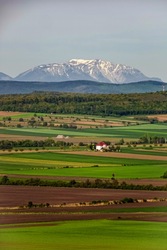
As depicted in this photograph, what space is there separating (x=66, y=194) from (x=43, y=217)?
15.5ft

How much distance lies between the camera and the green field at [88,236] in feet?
64.7

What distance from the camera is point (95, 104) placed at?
80.9 metres

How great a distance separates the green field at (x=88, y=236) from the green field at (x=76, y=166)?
11506 millimetres

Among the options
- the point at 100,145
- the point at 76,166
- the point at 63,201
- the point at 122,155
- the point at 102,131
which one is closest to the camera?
the point at 63,201

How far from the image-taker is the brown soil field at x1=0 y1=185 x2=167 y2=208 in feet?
90.5

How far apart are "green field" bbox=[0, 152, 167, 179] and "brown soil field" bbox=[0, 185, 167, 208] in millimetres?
4025

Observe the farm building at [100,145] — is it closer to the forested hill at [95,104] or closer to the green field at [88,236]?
the green field at [88,236]

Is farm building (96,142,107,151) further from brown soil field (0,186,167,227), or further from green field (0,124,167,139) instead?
brown soil field (0,186,167,227)

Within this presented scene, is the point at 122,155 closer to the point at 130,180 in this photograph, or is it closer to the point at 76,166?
the point at 76,166

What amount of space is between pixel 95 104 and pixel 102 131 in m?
21.0

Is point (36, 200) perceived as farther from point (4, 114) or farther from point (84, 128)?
point (4, 114)

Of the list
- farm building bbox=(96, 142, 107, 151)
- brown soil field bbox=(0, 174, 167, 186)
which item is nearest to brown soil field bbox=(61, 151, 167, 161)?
farm building bbox=(96, 142, 107, 151)

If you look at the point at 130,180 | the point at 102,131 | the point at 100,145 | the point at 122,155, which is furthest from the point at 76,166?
the point at 102,131

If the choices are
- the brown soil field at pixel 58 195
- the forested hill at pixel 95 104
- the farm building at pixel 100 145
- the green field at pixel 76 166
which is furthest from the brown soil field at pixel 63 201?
the forested hill at pixel 95 104
